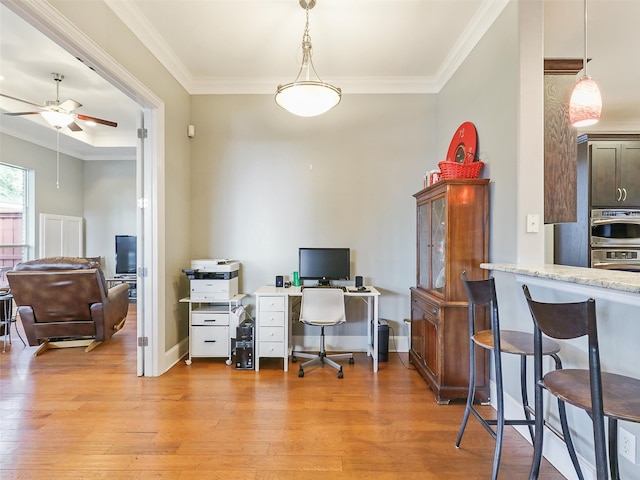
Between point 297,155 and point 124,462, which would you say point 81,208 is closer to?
point 297,155

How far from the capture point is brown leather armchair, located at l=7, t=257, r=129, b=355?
335 cm

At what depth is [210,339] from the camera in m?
3.17

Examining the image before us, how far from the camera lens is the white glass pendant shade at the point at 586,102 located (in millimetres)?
1772

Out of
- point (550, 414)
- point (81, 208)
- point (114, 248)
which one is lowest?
point (550, 414)

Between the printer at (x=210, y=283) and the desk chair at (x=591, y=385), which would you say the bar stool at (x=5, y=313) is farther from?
the desk chair at (x=591, y=385)

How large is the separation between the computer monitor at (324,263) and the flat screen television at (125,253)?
451 cm

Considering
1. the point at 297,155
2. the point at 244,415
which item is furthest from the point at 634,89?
the point at 244,415

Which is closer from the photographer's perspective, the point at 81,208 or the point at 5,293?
the point at 5,293

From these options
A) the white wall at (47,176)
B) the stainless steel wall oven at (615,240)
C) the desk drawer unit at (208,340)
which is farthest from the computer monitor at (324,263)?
the white wall at (47,176)

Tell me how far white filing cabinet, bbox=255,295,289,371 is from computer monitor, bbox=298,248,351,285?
49 cm

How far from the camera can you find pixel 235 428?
210cm

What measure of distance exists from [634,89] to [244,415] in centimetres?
546

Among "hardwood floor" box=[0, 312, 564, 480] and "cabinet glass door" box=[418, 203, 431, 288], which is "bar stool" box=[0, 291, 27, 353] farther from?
"cabinet glass door" box=[418, 203, 431, 288]

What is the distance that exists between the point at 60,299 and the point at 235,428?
2736 millimetres
